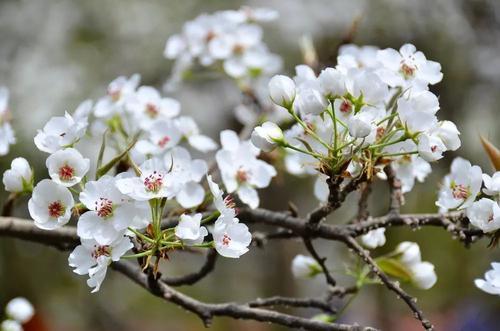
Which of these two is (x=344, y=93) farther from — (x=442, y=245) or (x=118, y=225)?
(x=442, y=245)

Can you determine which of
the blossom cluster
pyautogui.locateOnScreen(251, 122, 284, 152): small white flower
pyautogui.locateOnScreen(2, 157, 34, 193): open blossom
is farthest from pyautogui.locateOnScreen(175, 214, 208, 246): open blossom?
pyautogui.locateOnScreen(2, 157, 34, 193): open blossom

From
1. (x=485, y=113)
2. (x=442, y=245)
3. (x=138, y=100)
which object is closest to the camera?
(x=138, y=100)

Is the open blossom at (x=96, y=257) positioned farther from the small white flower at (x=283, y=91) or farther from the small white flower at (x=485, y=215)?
the small white flower at (x=485, y=215)

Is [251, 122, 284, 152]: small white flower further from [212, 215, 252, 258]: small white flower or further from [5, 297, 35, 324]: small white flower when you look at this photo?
[5, 297, 35, 324]: small white flower

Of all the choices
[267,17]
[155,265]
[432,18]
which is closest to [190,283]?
[155,265]

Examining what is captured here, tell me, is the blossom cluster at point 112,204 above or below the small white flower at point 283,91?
below

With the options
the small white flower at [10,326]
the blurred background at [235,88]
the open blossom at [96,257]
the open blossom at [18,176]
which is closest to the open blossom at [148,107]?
the open blossom at [18,176]
